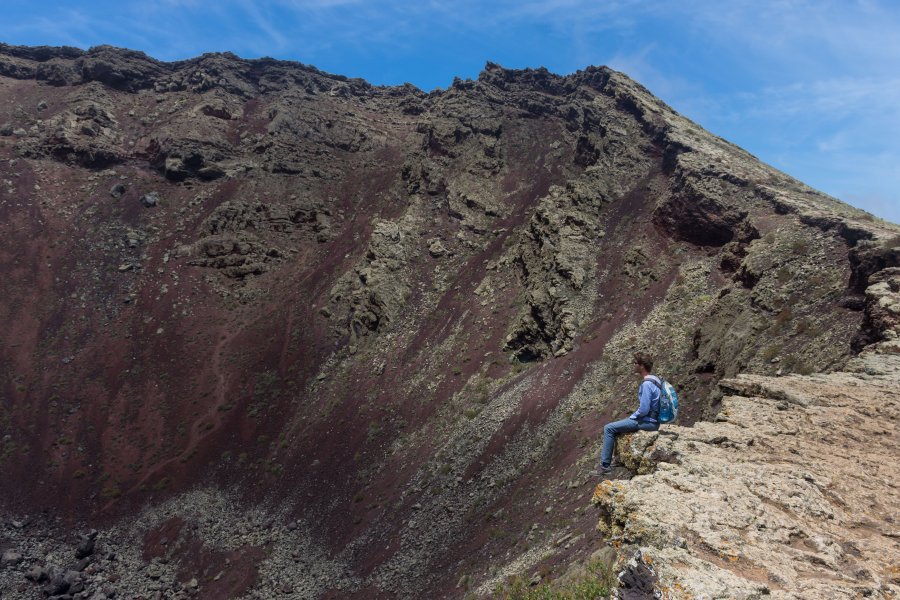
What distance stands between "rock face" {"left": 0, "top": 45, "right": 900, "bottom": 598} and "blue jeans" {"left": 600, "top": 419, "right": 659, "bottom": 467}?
7.52 metres

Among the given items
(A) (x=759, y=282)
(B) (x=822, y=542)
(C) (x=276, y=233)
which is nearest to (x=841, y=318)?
(A) (x=759, y=282)

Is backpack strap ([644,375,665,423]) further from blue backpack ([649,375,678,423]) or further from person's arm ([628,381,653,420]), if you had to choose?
person's arm ([628,381,653,420])

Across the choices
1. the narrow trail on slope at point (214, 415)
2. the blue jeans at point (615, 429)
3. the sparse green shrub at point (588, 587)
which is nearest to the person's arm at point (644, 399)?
the blue jeans at point (615, 429)

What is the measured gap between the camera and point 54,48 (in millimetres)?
85750

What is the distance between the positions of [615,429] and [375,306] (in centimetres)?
4180

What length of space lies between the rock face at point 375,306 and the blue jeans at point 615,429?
752 centimetres

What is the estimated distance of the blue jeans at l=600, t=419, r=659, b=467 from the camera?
981cm

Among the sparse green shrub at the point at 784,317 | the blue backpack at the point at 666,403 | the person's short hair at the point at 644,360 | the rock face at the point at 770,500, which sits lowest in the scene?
the rock face at the point at 770,500

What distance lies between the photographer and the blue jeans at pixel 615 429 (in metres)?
9.81

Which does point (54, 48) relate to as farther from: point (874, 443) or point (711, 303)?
point (874, 443)

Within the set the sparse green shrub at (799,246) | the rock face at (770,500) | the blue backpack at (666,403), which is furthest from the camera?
the sparse green shrub at (799,246)

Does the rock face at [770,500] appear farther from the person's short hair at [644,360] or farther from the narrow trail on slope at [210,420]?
A: the narrow trail on slope at [210,420]

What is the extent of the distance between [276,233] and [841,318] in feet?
187

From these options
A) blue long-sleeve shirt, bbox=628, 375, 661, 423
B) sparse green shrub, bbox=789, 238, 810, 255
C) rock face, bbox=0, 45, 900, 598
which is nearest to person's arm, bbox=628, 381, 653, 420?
blue long-sleeve shirt, bbox=628, 375, 661, 423
